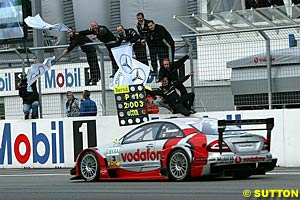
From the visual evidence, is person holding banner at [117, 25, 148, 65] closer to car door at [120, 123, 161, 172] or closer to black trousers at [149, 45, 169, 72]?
black trousers at [149, 45, 169, 72]

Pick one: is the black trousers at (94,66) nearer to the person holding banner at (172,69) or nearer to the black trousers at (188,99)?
the person holding banner at (172,69)

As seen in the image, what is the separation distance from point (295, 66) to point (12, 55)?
1268cm

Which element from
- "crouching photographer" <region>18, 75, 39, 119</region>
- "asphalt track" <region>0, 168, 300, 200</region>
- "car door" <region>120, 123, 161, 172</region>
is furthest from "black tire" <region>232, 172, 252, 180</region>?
"crouching photographer" <region>18, 75, 39, 119</region>

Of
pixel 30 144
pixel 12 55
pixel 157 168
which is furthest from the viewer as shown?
pixel 12 55

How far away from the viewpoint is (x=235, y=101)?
931 inches

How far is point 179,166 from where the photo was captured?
1831cm

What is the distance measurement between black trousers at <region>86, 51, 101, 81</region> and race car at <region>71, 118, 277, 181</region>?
217 inches

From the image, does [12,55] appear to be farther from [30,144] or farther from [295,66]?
[295,66]

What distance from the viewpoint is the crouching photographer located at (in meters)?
26.1

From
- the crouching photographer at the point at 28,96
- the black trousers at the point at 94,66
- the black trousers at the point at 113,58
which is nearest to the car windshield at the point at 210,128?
the black trousers at the point at 113,58

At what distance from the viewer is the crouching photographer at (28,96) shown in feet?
85.6

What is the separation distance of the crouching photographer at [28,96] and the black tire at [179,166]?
8573 mm

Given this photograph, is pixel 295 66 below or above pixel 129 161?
above

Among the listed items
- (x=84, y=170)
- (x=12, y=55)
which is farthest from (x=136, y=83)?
(x=12, y=55)
